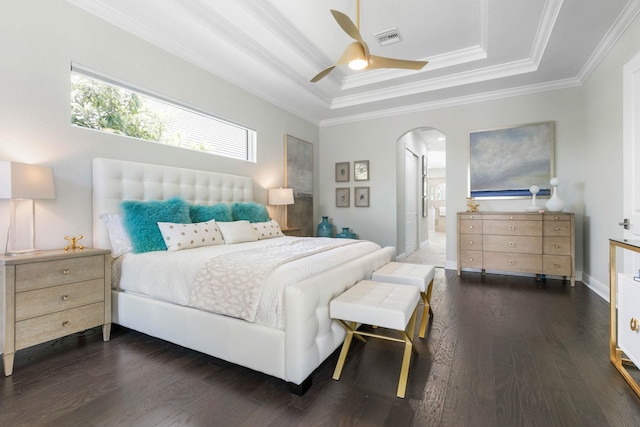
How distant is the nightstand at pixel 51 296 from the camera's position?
69.9 inches

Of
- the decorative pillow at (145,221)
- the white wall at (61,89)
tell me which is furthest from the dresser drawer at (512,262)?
the white wall at (61,89)

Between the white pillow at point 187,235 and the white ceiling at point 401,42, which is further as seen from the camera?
the white ceiling at point 401,42

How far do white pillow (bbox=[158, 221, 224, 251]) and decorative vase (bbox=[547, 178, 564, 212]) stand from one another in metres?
4.26

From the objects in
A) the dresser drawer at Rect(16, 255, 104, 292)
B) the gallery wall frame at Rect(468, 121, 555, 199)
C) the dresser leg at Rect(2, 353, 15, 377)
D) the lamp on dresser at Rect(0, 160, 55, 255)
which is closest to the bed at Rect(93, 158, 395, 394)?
the dresser drawer at Rect(16, 255, 104, 292)

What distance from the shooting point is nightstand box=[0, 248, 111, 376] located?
5.83 feet

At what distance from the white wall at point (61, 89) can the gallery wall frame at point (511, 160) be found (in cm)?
431

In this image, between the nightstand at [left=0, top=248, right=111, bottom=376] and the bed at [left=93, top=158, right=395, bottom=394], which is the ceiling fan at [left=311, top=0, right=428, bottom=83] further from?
the nightstand at [left=0, top=248, right=111, bottom=376]

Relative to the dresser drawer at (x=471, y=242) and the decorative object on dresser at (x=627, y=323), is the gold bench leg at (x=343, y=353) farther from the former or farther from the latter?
the dresser drawer at (x=471, y=242)

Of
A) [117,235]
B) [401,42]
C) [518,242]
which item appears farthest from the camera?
[518,242]

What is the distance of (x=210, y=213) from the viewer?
130 inches

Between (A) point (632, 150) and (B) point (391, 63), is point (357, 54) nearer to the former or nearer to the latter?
(B) point (391, 63)

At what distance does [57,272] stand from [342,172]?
4.63m

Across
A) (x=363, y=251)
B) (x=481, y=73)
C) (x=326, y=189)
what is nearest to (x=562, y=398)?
(x=363, y=251)

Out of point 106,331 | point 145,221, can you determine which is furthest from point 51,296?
point 145,221
